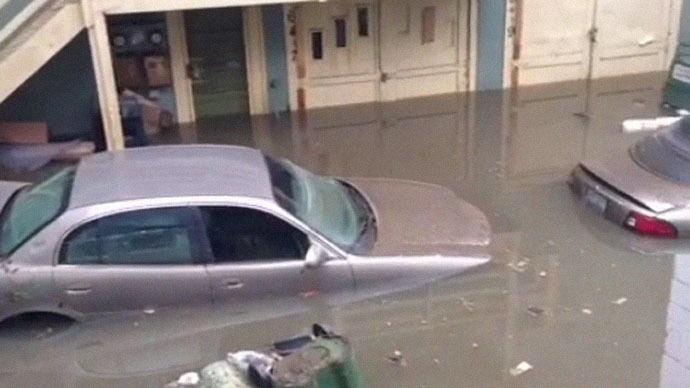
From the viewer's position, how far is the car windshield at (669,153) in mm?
6488

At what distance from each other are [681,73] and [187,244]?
26.0ft

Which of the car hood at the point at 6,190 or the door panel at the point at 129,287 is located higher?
the car hood at the point at 6,190

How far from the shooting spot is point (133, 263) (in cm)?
503

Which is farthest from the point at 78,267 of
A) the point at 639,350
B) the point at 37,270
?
the point at 639,350

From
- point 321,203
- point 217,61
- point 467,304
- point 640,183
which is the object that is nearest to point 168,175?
point 321,203

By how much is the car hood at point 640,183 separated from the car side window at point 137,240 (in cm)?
389

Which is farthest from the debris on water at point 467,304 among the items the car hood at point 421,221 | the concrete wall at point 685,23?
the concrete wall at point 685,23

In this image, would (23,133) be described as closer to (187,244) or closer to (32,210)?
(32,210)

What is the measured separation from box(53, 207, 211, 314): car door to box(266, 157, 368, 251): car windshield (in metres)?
0.73

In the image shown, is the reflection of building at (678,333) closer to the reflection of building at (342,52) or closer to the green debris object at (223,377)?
the green debris object at (223,377)

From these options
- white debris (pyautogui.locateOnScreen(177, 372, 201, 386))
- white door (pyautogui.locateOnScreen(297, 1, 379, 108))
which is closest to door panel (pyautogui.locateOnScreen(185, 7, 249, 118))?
white door (pyautogui.locateOnScreen(297, 1, 379, 108))

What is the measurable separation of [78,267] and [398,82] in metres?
7.03

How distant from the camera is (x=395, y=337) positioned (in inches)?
206

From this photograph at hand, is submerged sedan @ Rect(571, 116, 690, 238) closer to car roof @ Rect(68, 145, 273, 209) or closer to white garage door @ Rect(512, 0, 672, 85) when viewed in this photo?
car roof @ Rect(68, 145, 273, 209)
